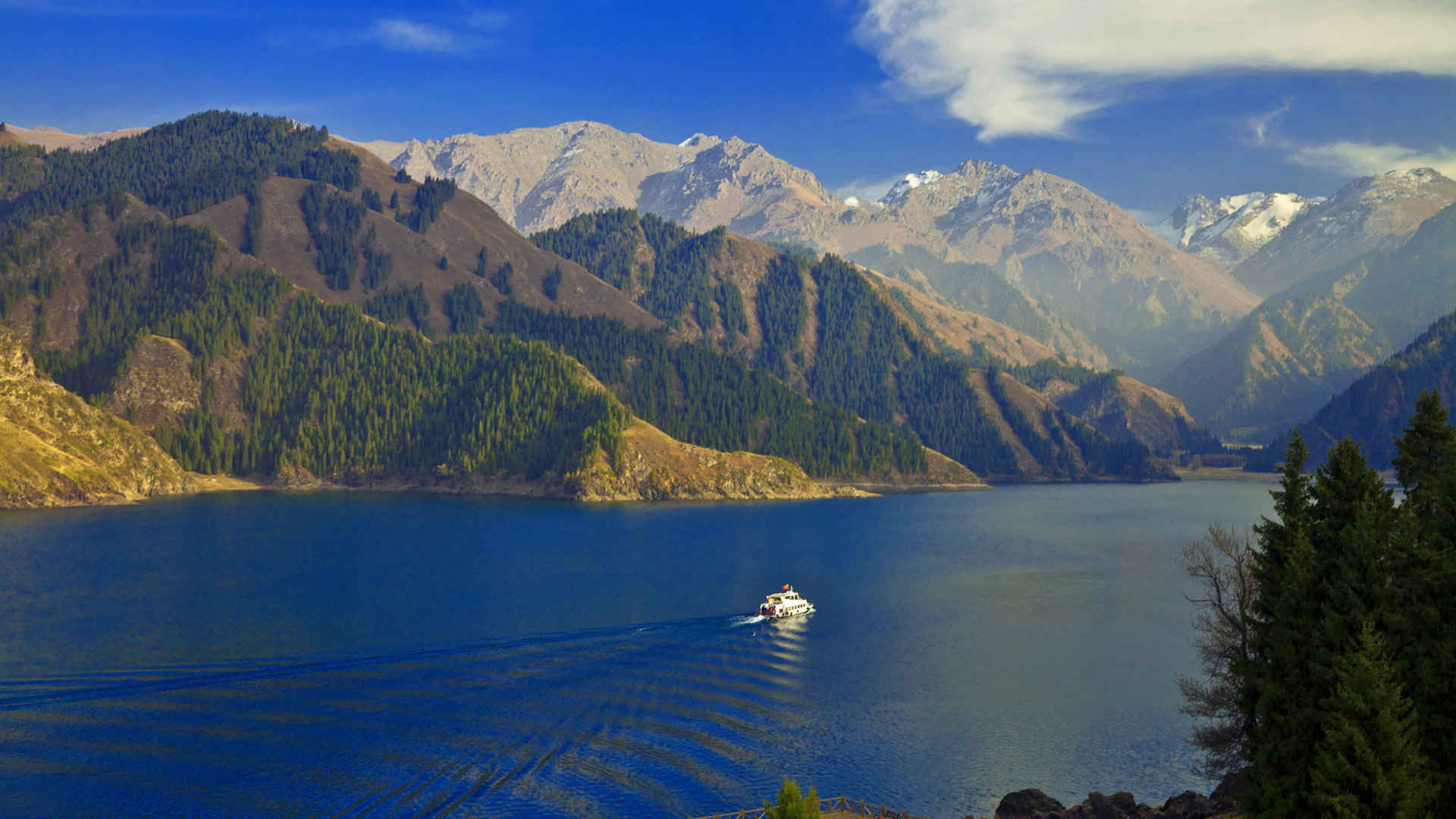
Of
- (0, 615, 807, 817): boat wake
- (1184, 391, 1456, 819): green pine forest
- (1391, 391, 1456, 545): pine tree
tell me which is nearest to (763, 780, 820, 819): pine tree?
(0, 615, 807, 817): boat wake

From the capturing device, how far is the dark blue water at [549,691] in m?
78.8

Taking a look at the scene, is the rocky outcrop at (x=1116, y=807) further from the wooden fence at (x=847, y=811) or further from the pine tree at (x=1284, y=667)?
the pine tree at (x=1284, y=667)

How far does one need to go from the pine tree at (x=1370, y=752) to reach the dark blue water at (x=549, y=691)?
3195 centimetres

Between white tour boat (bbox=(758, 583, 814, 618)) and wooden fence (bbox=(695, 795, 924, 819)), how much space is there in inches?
2385

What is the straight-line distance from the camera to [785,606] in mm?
141750

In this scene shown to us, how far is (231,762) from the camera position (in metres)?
81.2

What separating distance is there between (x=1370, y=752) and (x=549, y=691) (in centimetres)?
7282

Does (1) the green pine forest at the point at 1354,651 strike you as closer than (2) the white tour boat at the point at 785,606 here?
Yes

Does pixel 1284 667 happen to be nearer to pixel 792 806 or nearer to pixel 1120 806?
pixel 1120 806

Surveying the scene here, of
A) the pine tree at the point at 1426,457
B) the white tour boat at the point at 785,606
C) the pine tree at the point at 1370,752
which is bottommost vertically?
the white tour boat at the point at 785,606

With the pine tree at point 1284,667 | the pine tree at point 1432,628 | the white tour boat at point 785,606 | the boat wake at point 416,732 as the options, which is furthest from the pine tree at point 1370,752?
the white tour boat at point 785,606

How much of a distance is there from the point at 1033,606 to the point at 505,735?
91646mm

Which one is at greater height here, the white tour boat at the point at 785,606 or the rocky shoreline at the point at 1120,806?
the white tour boat at the point at 785,606

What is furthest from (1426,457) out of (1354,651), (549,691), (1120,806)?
(549,691)
